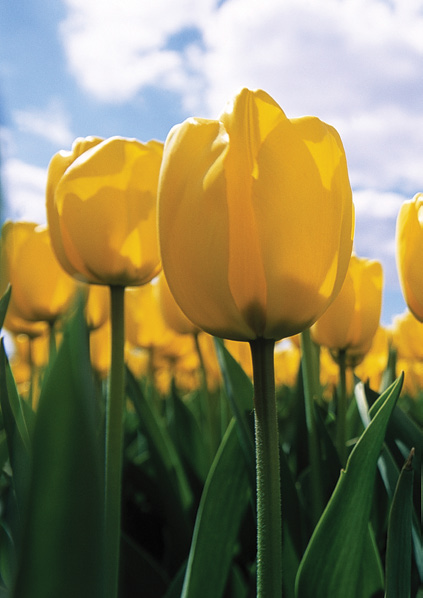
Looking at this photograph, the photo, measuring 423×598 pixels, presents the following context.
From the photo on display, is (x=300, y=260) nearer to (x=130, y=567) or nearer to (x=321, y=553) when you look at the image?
(x=321, y=553)

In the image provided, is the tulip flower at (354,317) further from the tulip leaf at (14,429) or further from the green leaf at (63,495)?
the green leaf at (63,495)

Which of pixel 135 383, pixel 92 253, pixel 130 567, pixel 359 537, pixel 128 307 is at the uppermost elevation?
pixel 128 307

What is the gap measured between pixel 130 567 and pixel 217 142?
0.73m

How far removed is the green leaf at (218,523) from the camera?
67 centimetres

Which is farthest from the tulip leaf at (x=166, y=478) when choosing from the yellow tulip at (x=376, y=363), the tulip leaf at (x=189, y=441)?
the yellow tulip at (x=376, y=363)

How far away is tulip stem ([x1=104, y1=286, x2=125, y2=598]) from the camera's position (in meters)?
0.63

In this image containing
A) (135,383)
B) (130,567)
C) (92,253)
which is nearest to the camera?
(92,253)

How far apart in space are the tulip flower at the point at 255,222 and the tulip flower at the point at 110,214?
0.84ft

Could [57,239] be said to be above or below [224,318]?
above

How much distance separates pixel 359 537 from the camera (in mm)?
601

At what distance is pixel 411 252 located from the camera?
2.76 ft

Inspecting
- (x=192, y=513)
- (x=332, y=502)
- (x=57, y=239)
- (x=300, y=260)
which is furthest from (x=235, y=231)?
(x=192, y=513)

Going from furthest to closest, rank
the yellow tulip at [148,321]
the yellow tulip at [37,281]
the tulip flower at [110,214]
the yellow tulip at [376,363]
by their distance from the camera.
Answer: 1. the yellow tulip at [376,363]
2. the yellow tulip at [148,321]
3. the yellow tulip at [37,281]
4. the tulip flower at [110,214]

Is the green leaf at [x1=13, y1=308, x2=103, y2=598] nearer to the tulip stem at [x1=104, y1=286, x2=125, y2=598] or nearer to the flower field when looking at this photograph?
the flower field
